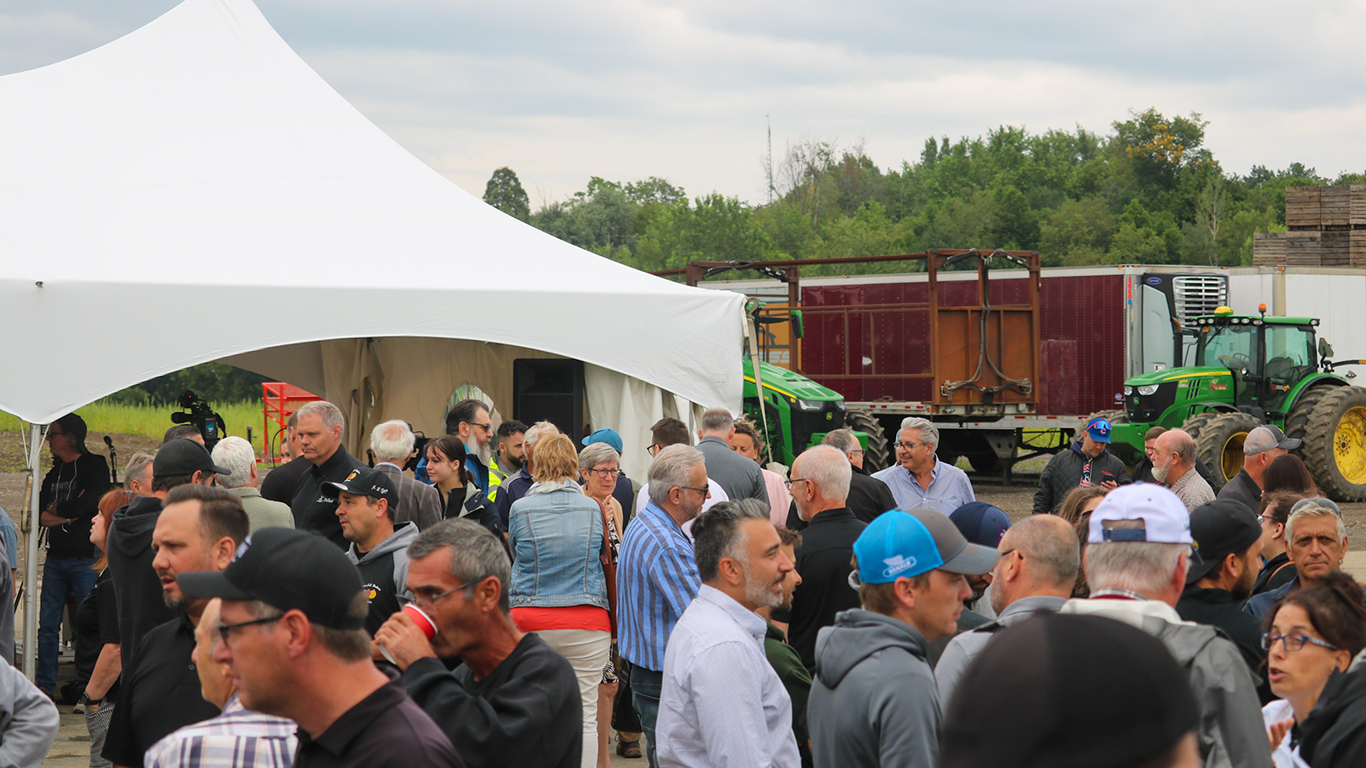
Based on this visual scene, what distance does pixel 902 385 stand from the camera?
59.2ft

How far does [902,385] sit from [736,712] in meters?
15.3

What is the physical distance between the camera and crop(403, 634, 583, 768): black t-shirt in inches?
100

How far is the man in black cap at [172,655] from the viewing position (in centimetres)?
309

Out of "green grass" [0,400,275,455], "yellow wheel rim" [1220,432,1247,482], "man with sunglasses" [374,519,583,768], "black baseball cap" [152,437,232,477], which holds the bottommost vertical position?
"green grass" [0,400,275,455]

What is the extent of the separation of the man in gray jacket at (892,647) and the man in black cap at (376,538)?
1.95 metres

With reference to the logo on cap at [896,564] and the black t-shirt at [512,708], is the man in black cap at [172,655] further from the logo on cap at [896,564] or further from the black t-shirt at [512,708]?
the logo on cap at [896,564]

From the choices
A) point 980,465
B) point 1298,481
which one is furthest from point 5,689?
point 980,465

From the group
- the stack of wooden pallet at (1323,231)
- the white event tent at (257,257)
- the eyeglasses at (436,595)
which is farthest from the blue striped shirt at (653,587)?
the stack of wooden pallet at (1323,231)

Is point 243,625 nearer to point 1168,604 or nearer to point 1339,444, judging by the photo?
point 1168,604

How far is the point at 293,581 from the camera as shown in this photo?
2012 mm

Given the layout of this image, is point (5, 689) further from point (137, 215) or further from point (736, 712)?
point (137, 215)

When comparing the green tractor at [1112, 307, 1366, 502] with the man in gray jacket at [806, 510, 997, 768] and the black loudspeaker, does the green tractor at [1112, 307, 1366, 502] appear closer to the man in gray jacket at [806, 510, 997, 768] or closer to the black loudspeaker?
the black loudspeaker

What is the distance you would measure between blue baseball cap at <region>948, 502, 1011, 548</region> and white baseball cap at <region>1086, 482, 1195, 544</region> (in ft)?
5.73

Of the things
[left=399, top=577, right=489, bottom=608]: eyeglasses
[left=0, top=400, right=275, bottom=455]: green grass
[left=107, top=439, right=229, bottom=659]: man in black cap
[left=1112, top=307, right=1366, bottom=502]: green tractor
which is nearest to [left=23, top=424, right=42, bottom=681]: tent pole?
[left=107, top=439, right=229, bottom=659]: man in black cap
